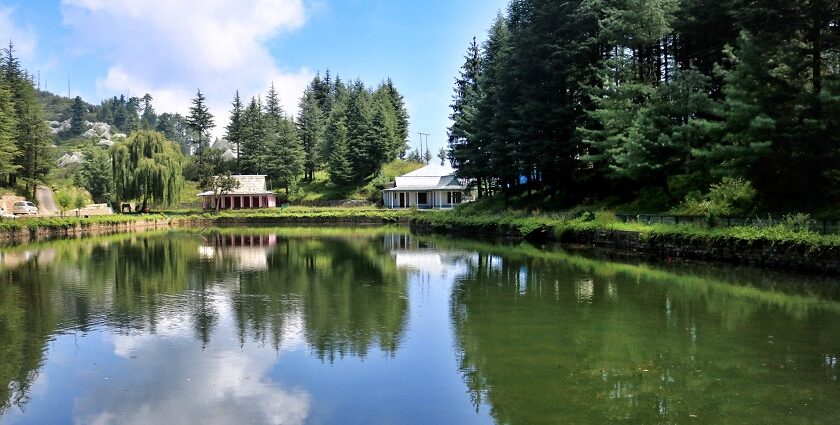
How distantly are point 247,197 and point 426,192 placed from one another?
19935 millimetres

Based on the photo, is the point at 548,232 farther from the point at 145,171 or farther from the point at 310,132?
the point at 310,132

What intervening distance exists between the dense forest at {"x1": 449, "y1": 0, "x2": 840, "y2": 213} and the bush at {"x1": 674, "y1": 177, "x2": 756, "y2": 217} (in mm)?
139

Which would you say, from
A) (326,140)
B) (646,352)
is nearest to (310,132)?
(326,140)


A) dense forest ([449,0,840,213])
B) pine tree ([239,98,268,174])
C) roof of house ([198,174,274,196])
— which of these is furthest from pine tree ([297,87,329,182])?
dense forest ([449,0,840,213])

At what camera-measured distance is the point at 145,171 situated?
5097cm

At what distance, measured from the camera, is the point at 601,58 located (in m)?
31.3

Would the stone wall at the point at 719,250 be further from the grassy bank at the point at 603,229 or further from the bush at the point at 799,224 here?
the bush at the point at 799,224

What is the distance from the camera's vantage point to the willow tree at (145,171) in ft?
167

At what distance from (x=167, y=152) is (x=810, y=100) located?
50.4m

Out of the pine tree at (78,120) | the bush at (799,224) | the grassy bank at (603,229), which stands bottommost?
the grassy bank at (603,229)

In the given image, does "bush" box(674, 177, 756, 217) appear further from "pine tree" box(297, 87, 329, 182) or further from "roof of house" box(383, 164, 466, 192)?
"pine tree" box(297, 87, 329, 182)

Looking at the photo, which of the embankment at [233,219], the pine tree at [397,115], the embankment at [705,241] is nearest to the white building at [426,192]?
the embankment at [233,219]

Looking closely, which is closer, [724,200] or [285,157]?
[724,200]

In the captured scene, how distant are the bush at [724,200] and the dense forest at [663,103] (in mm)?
139
